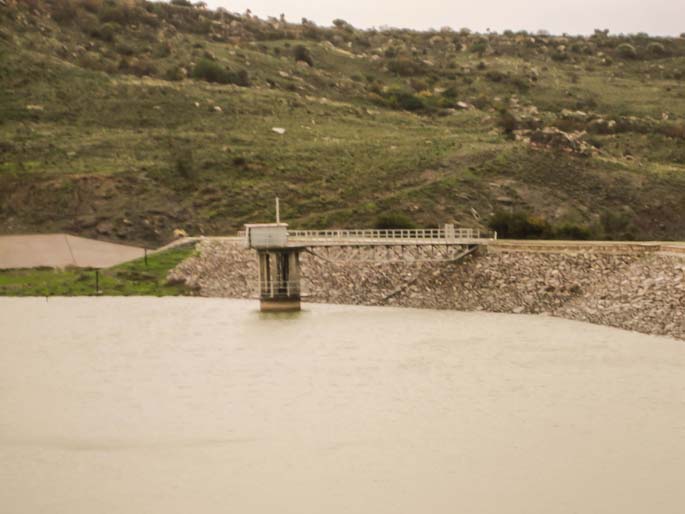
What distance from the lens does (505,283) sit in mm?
63406

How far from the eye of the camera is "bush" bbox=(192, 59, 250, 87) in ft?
399

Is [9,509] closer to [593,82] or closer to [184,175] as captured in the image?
[184,175]

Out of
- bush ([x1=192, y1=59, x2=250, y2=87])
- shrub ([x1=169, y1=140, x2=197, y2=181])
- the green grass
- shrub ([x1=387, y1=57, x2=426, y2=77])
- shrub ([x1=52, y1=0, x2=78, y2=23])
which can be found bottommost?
the green grass

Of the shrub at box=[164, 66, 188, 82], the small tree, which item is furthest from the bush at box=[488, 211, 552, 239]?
the shrub at box=[164, 66, 188, 82]

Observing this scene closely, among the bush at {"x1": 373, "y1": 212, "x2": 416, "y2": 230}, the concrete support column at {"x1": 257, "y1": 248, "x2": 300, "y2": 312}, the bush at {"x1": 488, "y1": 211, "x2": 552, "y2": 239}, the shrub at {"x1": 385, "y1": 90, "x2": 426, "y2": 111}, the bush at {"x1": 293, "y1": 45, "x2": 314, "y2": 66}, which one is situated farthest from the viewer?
the bush at {"x1": 293, "y1": 45, "x2": 314, "y2": 66}

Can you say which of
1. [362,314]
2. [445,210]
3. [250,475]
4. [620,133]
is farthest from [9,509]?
[620,133]

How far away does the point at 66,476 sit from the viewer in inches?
1321

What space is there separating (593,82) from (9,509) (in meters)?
126

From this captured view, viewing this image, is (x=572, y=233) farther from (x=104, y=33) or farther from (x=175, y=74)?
(x=104, y=33)

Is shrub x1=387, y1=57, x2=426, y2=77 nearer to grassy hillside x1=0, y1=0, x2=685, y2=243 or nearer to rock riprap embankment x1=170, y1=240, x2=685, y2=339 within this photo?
grassy hillside x1=0, y1=0, x2=685, y2=243

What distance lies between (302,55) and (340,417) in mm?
107447

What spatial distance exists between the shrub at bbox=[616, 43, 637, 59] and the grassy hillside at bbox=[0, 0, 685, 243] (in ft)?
31.7

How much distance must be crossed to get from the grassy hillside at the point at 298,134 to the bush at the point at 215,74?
8.0 inches

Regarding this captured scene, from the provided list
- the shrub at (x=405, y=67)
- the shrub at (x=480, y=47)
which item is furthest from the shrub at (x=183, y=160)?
the shrub at (x=480, y=47)
